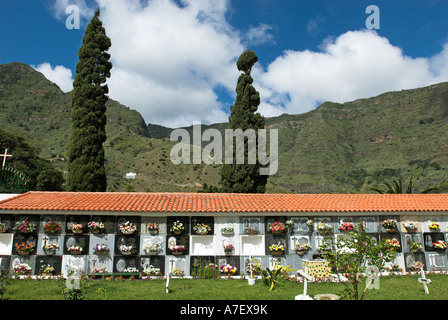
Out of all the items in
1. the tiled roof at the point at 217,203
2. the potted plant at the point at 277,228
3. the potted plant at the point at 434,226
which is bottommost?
the potted plant at the point at 277,228

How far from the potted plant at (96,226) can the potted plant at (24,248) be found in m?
2.48

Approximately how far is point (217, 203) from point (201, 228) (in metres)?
1.72

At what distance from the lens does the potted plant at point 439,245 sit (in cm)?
1541

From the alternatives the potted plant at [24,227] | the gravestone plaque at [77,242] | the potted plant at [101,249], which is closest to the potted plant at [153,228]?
the potted plant at [101,249]

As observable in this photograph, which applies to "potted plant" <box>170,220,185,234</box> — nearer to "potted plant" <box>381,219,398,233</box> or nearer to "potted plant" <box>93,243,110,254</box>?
"potted plant" <box>93,243,110,254</box>

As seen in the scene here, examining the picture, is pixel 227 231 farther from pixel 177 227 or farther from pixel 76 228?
pixel 76 228

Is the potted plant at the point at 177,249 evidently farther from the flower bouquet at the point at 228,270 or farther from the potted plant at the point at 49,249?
the potted plant at the point at 49,249

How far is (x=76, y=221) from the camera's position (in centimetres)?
1464

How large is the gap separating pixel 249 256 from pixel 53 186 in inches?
1461

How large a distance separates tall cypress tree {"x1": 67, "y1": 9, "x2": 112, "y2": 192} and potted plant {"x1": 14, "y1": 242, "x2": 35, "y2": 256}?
→ 29.0 feet

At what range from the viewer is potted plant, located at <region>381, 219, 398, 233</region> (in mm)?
15320
